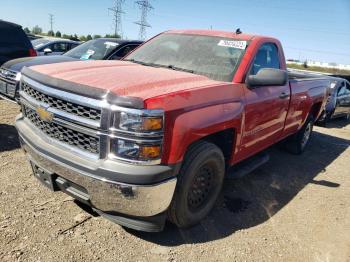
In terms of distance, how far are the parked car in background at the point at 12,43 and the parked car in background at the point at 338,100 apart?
8329 mm

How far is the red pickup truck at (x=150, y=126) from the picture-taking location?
2590 millimetres

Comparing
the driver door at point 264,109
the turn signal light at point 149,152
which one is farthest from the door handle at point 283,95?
the turn signal light at point 149,152

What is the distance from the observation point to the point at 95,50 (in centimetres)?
767

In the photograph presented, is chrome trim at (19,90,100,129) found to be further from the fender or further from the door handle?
the door handle

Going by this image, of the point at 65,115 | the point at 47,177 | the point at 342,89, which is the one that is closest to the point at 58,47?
the point at 342,89

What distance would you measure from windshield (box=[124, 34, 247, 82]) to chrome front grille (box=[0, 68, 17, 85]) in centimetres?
275

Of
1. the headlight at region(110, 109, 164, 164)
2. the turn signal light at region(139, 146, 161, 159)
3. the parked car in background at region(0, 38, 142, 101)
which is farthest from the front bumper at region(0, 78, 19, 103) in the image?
the turn signal light at region(139, 146, 161, 159)

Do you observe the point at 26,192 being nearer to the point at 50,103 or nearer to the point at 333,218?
the point at 50,103

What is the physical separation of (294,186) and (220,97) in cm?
235

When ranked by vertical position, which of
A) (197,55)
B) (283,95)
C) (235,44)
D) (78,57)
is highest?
(235,44)

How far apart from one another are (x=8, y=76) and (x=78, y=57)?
1596 mm

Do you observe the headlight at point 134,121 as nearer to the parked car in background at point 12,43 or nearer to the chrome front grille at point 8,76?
the chrome front grille at point 8,76

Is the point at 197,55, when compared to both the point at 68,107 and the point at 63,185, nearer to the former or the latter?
the point at 68,107

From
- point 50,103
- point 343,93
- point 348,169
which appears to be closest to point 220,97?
point 50,103
